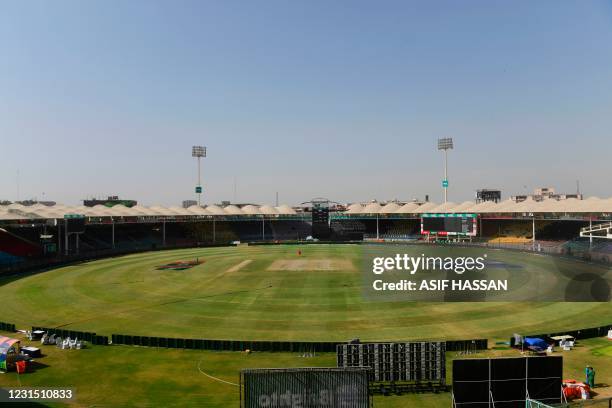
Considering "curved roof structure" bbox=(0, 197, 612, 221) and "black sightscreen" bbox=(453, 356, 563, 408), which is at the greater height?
"curved roof structure" bbox=(0, 197, 612, 221)

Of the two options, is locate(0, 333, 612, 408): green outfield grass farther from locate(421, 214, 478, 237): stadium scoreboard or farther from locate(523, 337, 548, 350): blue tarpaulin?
locate(421, 214, 478, 237): stadium scoreboard

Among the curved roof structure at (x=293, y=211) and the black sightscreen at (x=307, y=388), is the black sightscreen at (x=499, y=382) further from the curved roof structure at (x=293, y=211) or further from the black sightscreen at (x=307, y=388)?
the curved roof structure at (x=293, y=211)

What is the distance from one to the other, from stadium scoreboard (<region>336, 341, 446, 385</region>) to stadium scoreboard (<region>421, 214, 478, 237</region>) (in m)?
61.1

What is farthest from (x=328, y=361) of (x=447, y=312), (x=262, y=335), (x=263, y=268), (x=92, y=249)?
(x=92, y=249)

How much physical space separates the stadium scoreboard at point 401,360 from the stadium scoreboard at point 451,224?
201ft

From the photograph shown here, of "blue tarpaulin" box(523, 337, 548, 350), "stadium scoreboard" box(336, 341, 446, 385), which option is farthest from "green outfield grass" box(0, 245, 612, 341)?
"stadium scoreboard" box(336, 341, 446, 385)

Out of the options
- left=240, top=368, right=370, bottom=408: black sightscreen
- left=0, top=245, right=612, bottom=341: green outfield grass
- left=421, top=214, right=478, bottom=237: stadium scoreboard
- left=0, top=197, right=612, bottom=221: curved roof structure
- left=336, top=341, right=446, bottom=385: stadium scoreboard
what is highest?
left=0, top=197, right=612, bottom=221: curved roof structure

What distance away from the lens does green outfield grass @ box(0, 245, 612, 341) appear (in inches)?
1623

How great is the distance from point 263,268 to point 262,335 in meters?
38.0

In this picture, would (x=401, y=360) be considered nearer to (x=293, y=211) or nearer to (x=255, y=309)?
(x=255, y=309)

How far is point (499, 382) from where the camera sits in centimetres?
2306

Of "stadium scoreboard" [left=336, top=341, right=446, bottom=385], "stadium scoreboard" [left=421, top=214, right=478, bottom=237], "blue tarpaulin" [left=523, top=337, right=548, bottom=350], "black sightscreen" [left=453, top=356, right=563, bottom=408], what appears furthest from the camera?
"stadium scoreboard" [left=421, top=214, right=478, bottom=237]

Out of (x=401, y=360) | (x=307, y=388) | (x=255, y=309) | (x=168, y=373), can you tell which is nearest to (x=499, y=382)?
(x=401, y=360)

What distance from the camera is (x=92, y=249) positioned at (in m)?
106
